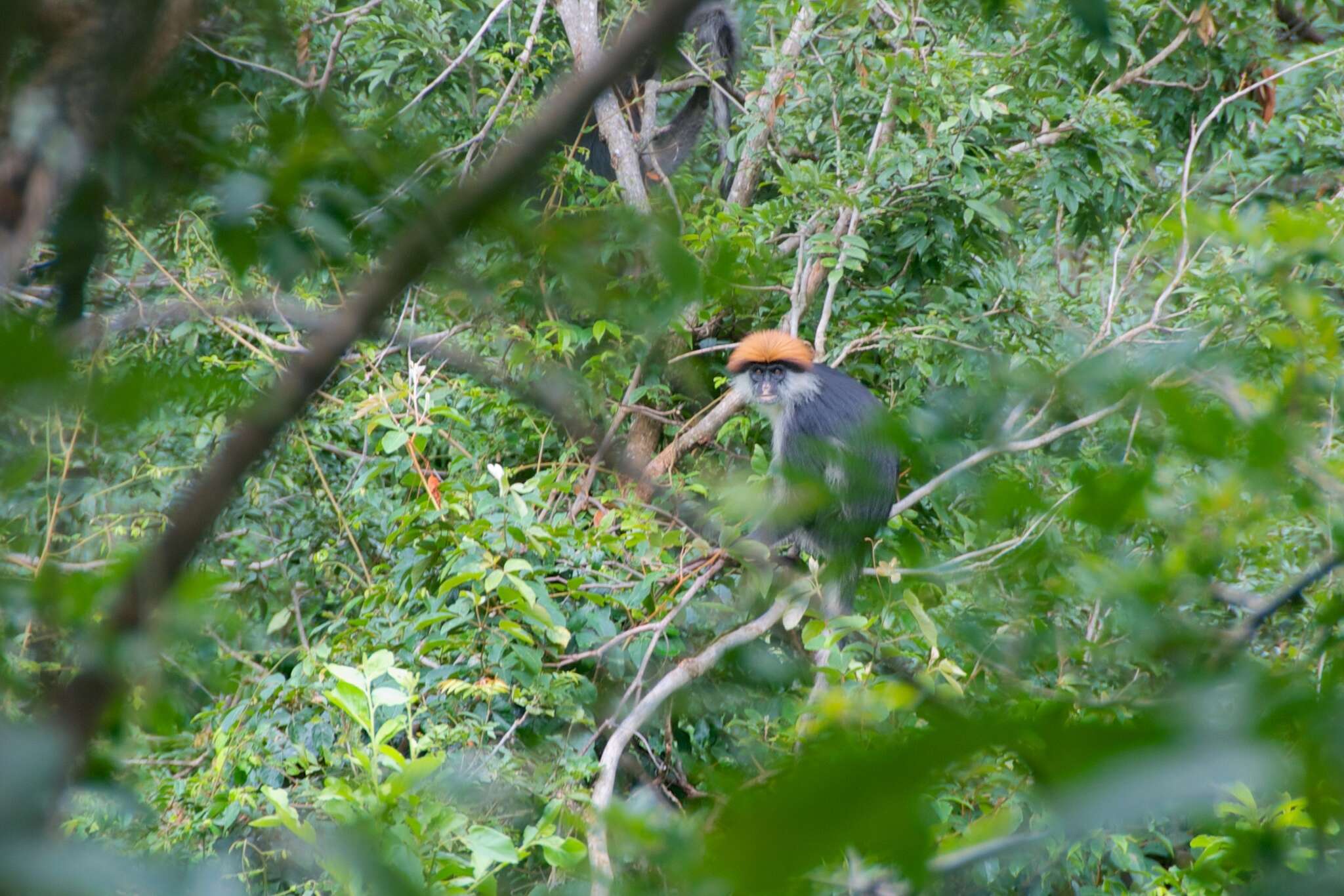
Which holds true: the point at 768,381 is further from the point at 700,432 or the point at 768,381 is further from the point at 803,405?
the point at 700,432

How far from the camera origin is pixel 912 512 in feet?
12.4

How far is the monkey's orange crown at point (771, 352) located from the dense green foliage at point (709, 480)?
23cm

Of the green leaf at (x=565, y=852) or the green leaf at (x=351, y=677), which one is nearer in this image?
the green leaf at (x=565, y=852)

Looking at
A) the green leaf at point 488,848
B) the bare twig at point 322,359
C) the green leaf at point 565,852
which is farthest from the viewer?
the green leaf at point 488,848

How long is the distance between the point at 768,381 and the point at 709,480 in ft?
2.45

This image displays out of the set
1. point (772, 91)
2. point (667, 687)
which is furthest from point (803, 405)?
point (667, 687)

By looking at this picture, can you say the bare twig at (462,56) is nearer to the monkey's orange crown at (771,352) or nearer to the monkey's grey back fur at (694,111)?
the monkey's grey back fur at (694,111)

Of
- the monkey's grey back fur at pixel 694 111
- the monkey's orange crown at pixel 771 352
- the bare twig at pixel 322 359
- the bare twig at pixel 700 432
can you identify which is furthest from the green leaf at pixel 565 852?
the monkey's grey back fur at pixel 694 111

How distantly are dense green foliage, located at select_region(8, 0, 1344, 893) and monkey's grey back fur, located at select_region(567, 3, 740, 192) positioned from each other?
0.48 feet

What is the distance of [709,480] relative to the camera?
325 cm

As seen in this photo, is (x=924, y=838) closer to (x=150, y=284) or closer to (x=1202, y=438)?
(x=1202, y=438)

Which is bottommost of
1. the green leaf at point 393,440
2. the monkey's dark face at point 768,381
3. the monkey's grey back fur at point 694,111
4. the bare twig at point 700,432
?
the bare twig at point 700,432

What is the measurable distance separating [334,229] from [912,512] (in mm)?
3196

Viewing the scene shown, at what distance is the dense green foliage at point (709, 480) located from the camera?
488mm
